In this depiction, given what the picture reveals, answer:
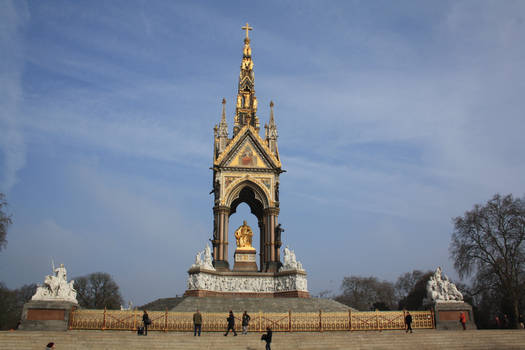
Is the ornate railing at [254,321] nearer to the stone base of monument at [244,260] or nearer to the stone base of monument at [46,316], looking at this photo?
the stone base of monument at [46,316]

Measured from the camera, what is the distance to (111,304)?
53.1m

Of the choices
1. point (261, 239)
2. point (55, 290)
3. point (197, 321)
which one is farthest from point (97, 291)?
point (197, 321)

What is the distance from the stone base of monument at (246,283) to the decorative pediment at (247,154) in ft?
24.5

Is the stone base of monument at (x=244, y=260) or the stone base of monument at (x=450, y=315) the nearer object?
the stone base of monument at (x=450, y=315)

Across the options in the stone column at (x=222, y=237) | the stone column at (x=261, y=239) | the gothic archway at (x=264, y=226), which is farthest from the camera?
the stone column at (x=261, y=239)

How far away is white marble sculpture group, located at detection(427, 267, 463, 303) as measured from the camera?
65.4 ft

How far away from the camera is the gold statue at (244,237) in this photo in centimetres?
3000

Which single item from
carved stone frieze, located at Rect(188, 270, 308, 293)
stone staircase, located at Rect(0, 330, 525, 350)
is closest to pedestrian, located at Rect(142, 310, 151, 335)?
stone staircase, located at Rect(0, 330, 525, 350)

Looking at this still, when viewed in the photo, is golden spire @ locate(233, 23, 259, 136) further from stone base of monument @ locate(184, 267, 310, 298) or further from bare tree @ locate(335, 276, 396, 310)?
bare tree @ locate(335, 276, 396, 310)

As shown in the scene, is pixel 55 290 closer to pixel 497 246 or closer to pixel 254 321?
pixel 254 321

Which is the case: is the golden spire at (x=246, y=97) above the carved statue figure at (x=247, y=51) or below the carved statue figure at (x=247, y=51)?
below

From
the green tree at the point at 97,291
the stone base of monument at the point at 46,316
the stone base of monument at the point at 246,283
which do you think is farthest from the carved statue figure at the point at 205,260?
the green tree at the point at 97,291

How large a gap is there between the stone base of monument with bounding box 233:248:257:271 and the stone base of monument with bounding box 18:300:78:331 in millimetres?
12789

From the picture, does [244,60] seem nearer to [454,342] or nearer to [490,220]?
[490,220]
